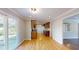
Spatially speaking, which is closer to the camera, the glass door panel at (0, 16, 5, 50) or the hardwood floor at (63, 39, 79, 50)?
the glass door panel at (0, 16, 5, 50)

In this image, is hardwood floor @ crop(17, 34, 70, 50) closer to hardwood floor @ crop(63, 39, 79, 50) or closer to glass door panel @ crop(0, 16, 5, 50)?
hardwood floor @ crop(63, 39, 79, 50)

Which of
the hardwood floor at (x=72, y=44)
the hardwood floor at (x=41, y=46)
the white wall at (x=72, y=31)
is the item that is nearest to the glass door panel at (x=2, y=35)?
the hardwood floor at (x=41, y=46)

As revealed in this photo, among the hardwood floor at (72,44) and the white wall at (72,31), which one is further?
the white wall at (72,31)

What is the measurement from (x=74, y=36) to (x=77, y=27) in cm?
83

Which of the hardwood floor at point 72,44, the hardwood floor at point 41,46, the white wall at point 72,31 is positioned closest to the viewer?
the hardwood floor at point 41,46

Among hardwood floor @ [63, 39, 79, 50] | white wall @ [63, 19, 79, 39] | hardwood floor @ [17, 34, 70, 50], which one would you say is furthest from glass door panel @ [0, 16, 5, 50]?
white wall @ [63, 19, 79, 39]

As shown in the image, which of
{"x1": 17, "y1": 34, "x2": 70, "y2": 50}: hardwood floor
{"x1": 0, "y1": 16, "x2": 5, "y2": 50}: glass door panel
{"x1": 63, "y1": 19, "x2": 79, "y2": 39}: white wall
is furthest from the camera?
{"x1": 63, "y1": 19, "x2": 79, "y2": 39}: white wall

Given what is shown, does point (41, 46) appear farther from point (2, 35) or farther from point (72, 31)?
point (72, 31)

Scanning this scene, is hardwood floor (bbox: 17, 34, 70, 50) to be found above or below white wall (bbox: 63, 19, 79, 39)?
below

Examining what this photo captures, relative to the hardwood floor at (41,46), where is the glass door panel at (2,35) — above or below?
above

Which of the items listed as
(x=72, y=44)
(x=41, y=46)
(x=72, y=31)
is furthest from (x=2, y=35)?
(x=72, y=31)

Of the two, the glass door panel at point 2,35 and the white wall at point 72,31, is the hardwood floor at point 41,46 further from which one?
the white wall at point 72,31
